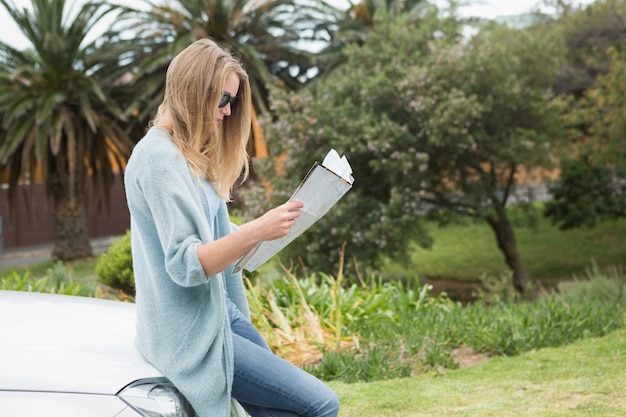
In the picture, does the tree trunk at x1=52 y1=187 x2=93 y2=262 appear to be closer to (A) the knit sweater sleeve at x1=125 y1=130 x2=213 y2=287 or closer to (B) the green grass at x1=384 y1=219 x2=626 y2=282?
(B) the green grass at x1=384 y1=219 x2=626 y2=282

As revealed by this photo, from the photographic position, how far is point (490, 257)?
89.3 feet

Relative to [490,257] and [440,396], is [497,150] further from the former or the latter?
[440,396]

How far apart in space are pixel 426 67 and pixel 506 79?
6.76 ft

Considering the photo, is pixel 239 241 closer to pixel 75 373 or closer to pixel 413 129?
pixel 75 373

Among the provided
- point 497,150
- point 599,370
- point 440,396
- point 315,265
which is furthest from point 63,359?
point 497,150

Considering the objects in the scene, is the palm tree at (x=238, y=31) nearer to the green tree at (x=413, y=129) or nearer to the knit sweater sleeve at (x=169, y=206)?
the green tree at (x=413, y=129)

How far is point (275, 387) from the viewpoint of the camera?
277 centimetres

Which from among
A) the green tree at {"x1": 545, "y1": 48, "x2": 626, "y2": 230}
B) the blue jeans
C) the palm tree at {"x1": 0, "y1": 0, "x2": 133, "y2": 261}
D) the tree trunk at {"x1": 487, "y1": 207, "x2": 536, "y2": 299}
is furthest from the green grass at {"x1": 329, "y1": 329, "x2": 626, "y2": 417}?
the palm tree at {"x1": 0, "y1": 0, "x2": 133, "y2": 261}

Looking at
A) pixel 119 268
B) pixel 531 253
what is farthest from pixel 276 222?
pixel 531 253

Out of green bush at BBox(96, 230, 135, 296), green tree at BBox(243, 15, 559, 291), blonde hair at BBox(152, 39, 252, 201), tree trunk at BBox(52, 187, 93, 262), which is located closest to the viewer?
blonde hair at BBox(152, 39, 252, 201)

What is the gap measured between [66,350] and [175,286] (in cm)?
36

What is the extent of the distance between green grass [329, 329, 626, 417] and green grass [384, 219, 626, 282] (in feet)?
58.0

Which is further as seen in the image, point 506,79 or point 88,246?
point 88,246

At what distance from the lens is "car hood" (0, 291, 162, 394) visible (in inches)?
99.4
